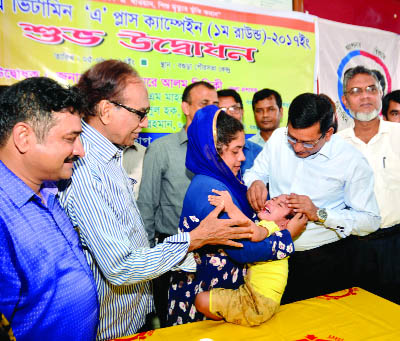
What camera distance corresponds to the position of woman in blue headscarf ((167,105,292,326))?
Answer: 138cm

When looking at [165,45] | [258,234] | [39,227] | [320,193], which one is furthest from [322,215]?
[165,45]

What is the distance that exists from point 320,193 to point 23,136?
167cm

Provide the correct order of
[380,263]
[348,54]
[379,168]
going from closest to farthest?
[380,263]
[379,168]
[348,54]

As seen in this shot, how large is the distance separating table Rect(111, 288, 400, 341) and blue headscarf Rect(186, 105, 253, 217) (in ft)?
1.84

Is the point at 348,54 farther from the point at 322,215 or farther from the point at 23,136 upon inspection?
the point at 23,136

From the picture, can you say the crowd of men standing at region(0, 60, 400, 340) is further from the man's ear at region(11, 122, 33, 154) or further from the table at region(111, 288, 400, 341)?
the table at region(111, 288, 400, 341)

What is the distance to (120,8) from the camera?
2912mm

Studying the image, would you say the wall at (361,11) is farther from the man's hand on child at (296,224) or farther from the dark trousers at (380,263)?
the man's hand on child at (296,224)

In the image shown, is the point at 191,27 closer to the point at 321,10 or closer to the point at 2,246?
the point at 321,10

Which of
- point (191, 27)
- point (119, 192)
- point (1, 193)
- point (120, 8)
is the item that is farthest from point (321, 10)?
point (1, 193)

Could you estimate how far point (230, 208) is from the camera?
1.36 metres

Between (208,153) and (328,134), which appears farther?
(328,134)

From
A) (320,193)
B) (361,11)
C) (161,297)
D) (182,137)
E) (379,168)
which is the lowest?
(161,297)

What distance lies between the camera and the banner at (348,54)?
4039 millimetres
